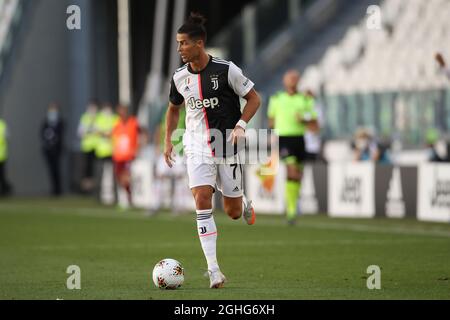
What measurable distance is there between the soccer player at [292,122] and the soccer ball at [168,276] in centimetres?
914

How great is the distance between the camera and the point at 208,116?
10734 millimetres

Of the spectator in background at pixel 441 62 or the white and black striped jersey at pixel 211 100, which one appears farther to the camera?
the spectator in background at pixel 441 62

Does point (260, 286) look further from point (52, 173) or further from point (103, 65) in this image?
point (103, 65)

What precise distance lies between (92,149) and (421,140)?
11.5 meters

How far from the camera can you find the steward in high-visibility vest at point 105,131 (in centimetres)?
3044

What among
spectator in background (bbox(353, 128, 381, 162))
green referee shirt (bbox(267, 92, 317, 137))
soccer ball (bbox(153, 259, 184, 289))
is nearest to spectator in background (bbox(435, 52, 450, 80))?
green referee shirt (bbox(267, 92, 317, 137))

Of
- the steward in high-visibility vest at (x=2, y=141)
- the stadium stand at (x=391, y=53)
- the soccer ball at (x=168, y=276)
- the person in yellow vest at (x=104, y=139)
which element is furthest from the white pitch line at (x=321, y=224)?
the stadium stand at (x=391, y=53)

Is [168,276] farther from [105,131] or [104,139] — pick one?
[105,131]

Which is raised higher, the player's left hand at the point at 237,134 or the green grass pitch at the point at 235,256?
the player's left hand at the point at 237,134

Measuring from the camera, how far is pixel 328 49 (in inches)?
1318

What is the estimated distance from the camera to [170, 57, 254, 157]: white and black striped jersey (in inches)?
421

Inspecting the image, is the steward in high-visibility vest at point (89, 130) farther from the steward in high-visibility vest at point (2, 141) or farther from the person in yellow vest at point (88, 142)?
the steward in high-visibility vest at point (2, 141)

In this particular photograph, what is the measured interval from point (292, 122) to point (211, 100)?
9.02 meters

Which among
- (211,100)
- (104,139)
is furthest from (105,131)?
(211,100)
